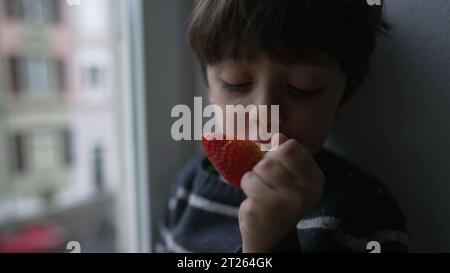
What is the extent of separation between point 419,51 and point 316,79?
0.10 metres

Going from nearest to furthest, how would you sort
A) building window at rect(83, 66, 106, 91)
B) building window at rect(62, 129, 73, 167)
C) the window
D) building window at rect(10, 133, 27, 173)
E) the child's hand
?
the child's hand → building window at rect(83, 66, 106, 91) → the window → building window at rect(10, 133, 27, 173) → building window at rect(62, 129, 73, 167)

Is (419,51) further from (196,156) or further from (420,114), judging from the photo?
(196,156)

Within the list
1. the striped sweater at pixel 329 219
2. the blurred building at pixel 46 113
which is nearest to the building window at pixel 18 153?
the blurred building at pixel 46 113

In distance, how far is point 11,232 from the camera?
8.68ft

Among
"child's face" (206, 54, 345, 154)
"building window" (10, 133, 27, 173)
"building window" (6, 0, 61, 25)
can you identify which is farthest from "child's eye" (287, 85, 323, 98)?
"building window" (10, 133, 27, 173)

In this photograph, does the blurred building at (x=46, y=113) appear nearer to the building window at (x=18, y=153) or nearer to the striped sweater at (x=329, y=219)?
the building window at (x=18, y=153)

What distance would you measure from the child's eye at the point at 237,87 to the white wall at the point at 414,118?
136 millimetres

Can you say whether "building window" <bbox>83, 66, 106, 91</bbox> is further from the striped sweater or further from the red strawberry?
the red strawberry

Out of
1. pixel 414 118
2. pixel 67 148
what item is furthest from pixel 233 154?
pixel 67 148

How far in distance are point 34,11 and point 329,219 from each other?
9.24ft

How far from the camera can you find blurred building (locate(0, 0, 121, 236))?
2.52m

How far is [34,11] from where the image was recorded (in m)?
2.59

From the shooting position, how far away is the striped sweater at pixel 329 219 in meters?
0.35
